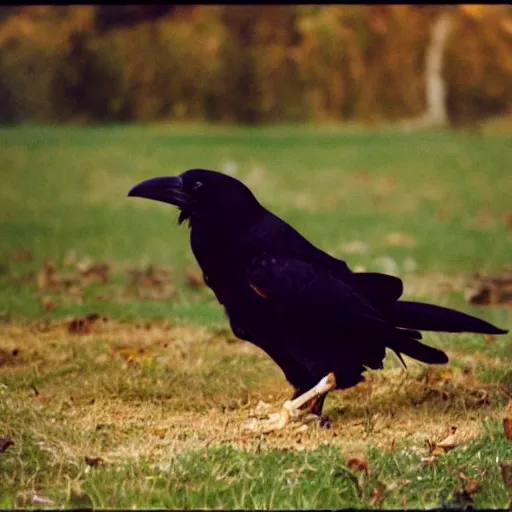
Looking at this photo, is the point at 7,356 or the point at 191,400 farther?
the point at 7,356

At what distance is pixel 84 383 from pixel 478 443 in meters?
1.68

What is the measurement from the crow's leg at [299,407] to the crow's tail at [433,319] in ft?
1.18

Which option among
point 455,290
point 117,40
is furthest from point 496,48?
point 117,40

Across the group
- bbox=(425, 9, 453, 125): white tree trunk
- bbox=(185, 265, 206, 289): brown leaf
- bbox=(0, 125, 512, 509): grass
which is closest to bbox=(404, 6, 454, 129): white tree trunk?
bbox=(425, 9, 453, 125): white tree trunk

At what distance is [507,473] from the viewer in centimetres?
361

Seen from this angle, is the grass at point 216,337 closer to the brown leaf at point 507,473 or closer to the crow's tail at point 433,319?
the brown leaf at point 507,473

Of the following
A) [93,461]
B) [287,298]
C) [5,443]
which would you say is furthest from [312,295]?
[5,443]

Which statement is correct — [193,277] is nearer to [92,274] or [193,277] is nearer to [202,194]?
[92,274]

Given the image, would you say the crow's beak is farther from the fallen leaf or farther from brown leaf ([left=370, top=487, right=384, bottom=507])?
brown leaf ([left=370, top=487, right=384, bottom=507])

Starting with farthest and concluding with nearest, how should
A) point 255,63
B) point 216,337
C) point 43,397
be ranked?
1. point 255,63
2. point 216,337
3. point 43,397

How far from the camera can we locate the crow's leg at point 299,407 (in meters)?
3.88

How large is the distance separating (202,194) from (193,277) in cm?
220

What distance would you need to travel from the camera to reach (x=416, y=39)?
21.8ft

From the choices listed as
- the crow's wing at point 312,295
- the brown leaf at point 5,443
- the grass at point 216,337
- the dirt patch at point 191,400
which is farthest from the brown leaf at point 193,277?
the brown leaf at point 5,443
